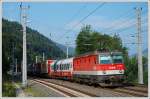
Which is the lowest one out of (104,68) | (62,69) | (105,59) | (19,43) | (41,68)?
(41,68)

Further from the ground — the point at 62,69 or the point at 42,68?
the point at 62,69

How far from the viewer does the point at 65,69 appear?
140 ft

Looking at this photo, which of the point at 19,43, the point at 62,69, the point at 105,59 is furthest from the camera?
the point at 19,43

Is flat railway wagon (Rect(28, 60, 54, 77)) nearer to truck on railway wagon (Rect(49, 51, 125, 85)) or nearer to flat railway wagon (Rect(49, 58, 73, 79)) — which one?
flat railway wagon (Rect(49, 58, 73, 79))

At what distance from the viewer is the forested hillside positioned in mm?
38562

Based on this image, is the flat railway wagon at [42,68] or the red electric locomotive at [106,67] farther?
the flat railway wagon at [42,68]

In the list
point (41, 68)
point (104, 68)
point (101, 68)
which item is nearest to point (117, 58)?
point (104, 68)

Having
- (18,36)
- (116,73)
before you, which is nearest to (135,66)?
(116,73)

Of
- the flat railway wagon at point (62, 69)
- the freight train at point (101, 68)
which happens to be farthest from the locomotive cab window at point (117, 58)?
the flat railway wagon at point (62, 69)

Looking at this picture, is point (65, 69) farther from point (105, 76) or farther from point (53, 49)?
point (53, 49)

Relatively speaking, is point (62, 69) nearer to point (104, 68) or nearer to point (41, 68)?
point (41, 68)

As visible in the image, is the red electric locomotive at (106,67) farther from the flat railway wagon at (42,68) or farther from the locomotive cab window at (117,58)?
the flat railway wagon at (42,68)

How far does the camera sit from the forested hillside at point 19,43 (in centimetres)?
3856

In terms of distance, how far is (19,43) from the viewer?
5109 centimetres
